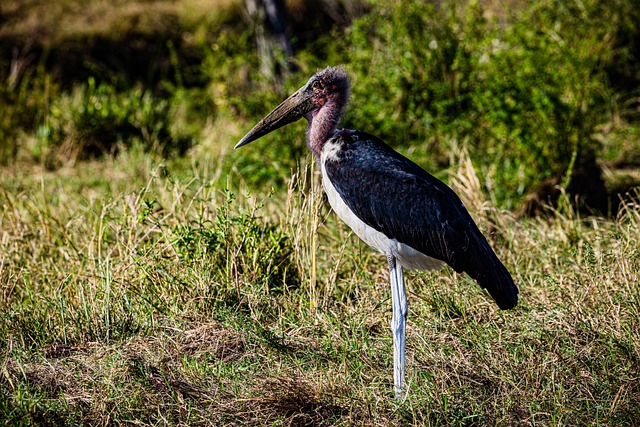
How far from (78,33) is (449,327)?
9353 millimetres

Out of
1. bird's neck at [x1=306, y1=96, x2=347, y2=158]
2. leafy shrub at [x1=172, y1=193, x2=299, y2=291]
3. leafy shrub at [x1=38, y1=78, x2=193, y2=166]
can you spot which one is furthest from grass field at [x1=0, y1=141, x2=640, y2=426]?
leafy shrub at [x1=38, y1=78, x2=193, y2=166]

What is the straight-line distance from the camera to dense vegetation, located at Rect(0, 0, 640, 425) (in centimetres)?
290

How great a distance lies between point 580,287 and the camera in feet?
11.6

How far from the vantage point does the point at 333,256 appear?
13.6 ft

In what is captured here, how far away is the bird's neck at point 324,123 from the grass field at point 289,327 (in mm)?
387

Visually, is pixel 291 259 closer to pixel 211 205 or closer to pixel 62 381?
pixel 211 205

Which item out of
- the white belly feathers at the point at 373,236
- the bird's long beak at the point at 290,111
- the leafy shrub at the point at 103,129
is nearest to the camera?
the white belly feathers at the point at 373,236

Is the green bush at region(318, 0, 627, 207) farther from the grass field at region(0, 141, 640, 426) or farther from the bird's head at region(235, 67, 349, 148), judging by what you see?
the bird's head at region(235, 67, 349, 148)

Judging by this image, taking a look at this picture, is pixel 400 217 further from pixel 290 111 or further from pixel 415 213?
pixel 290 111

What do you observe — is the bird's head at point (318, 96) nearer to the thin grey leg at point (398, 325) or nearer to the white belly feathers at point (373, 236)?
the white belly feathers at point (373, 236)

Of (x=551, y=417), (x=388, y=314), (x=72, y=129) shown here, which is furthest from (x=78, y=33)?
(x=551, y=417)

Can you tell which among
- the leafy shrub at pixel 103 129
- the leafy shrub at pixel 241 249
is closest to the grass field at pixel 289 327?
the leafy shrub at pixel 241 249

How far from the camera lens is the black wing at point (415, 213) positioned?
2975mm

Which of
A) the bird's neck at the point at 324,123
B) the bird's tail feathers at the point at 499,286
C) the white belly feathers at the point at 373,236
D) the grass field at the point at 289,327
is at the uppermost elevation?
the bird's neck at the point at 324,123
